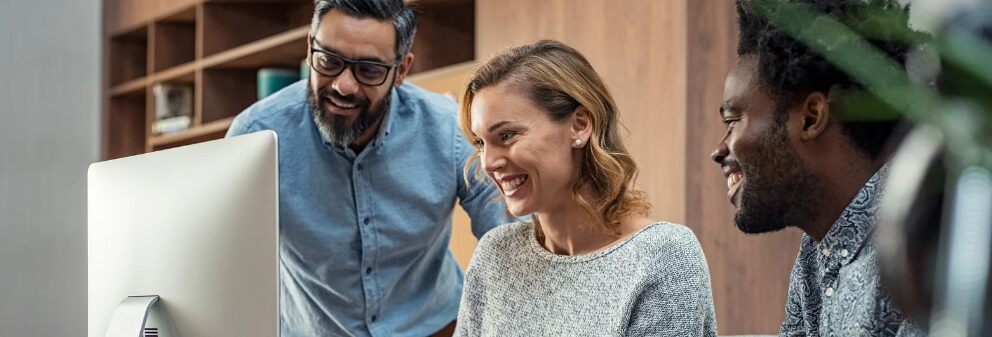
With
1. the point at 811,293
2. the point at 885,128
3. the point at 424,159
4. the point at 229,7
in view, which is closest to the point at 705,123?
the point at 424,159

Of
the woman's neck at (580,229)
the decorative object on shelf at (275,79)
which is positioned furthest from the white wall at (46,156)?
the decorative object on shelf at (275,79)

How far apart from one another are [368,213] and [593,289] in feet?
2.12

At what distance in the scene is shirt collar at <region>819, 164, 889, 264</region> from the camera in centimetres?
89

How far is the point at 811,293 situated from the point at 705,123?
1.47 metres

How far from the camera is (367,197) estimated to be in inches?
80.4

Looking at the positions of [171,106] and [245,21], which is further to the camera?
[171,106]

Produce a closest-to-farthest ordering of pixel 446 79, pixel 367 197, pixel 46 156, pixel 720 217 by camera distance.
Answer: pixel 46 156 < pixel 367 197 < pixel 720 217 < pixel 446 79

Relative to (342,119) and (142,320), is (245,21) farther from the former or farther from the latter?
(142,320)

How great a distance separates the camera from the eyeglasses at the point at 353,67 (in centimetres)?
185

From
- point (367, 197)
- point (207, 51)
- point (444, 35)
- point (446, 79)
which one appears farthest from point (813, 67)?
point (207, 51)

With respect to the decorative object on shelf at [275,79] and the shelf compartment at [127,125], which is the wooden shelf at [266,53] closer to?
the decorative object on shelf at [275,79]

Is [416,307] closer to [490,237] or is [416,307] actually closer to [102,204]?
[490,237]

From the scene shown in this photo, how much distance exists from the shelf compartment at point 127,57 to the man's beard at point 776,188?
523 centimetres

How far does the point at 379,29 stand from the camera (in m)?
1.87
